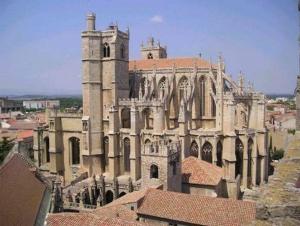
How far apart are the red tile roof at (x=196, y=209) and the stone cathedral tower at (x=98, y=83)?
61.5ft

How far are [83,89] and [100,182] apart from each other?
11542mm

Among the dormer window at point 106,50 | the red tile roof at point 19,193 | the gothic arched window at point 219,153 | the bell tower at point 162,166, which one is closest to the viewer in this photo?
the red tile roof at point 19,193

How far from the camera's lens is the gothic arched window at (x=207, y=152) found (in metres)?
36.8

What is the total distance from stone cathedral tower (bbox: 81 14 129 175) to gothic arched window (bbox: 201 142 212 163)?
1089 centimetres

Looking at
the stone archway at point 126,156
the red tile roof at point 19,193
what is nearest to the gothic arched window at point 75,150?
the stone archway at point 126,156

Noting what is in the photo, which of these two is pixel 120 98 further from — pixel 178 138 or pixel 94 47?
pixel 178 138

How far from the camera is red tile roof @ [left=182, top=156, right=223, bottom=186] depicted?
28375 millimetres

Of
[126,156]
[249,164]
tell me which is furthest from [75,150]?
[249,164]

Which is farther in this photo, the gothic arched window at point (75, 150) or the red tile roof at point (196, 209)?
the gothic arched window at point (75, 150)

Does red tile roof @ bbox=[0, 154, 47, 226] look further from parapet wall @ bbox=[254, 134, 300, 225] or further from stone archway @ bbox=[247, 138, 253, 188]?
stone archway @ bbox=[247, 138, 253, 188]

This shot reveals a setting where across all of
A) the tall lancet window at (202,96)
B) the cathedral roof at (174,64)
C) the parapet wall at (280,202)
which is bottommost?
the parapet wall at (280,202)

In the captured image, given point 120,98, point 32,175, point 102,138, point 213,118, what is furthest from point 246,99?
point 32,175

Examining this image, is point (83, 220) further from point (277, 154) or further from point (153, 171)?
point (277, 154)

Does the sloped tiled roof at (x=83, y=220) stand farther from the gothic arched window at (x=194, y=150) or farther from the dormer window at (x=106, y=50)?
the dormer window at (x=106, y=50)
